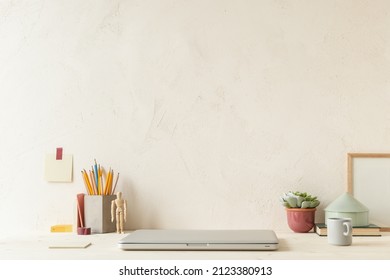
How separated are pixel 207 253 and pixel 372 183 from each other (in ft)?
2.17

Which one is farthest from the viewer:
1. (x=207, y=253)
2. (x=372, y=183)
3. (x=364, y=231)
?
(x=372, y=183)

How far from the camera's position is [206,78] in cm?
163

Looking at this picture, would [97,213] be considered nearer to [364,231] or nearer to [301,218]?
[301,218]

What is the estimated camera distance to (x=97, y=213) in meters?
1.53

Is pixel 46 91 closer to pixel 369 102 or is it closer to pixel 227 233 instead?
pixel 227 233

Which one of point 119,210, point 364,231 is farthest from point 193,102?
point 364,231

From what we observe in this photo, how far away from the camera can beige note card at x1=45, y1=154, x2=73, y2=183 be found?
5.38 feet

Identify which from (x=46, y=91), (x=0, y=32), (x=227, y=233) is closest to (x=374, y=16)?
(x=227, y=233)

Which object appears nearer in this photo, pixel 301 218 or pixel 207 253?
pixel 207 253

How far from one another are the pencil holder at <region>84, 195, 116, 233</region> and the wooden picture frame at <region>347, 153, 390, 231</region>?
2.46 feet

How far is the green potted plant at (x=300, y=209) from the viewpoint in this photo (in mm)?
1518

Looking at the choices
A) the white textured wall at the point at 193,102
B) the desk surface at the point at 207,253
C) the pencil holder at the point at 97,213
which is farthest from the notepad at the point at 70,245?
the white textured wall at the point at 193,102

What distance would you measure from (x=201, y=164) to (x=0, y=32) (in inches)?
31.5
